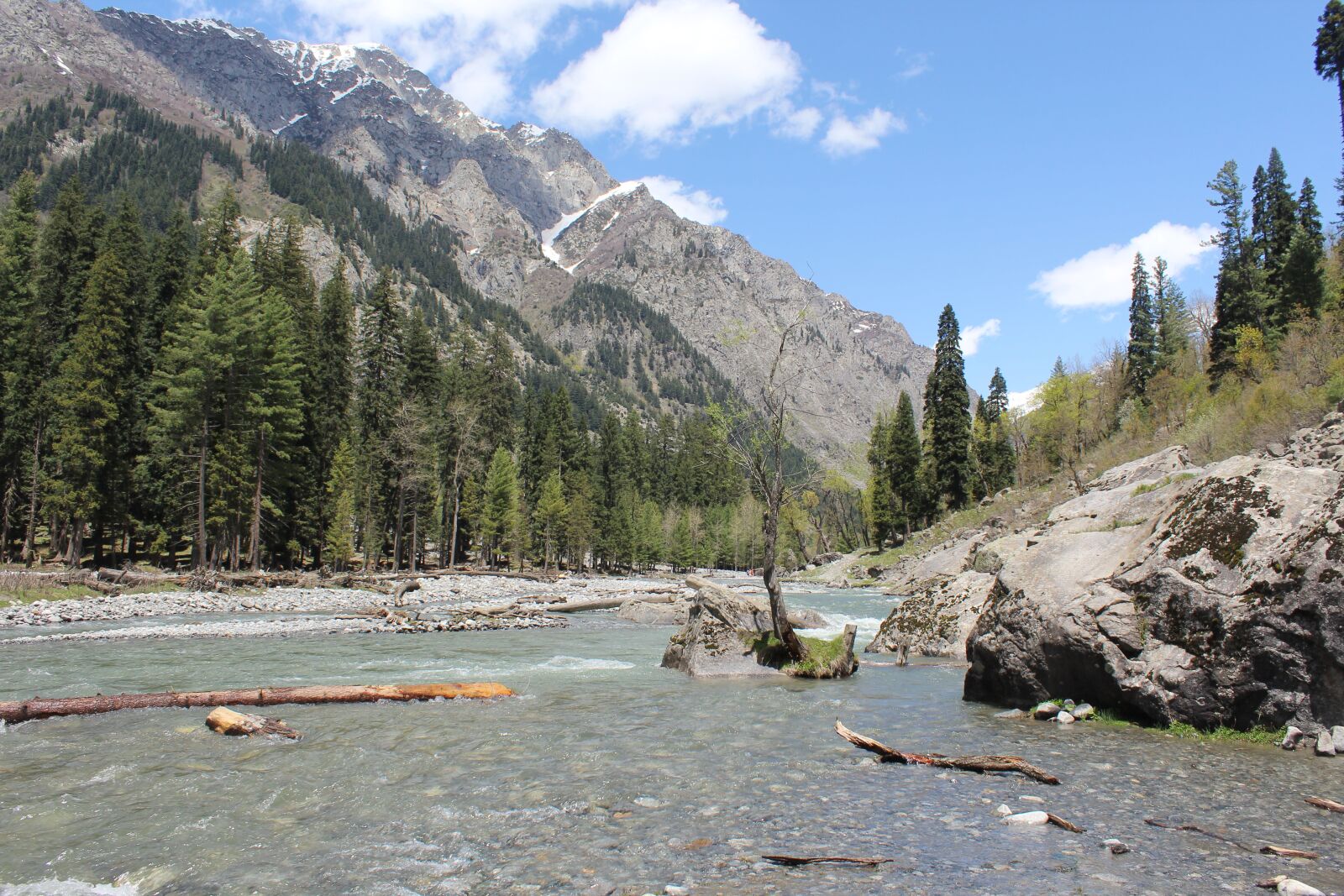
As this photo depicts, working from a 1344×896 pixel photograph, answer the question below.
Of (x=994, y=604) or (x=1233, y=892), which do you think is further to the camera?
(x=994, y=604)

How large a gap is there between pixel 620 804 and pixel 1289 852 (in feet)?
16.6

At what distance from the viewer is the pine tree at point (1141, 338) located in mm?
66750

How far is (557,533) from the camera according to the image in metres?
71.8

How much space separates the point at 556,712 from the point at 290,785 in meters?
4.23

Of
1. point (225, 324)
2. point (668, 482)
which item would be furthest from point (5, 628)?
point (668, 482)

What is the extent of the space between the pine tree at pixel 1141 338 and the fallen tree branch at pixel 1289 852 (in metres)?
69.9

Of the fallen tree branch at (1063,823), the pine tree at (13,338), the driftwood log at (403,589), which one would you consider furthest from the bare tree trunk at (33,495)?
the fallen tree branch at (1063,823)

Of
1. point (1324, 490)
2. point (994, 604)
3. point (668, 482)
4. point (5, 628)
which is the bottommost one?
point (5, 628)

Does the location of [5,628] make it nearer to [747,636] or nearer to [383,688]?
[383,688]

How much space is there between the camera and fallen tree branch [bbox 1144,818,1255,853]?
513 cm

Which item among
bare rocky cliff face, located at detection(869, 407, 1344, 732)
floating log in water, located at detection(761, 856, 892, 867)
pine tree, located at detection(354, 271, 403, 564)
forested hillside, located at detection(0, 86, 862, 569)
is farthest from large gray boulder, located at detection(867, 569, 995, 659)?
pine tree, located at detection(354, 271, 403, 564)

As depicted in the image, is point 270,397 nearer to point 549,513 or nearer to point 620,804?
point 549,513

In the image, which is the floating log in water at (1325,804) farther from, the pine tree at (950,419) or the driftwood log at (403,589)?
the pine tree at (950,419)

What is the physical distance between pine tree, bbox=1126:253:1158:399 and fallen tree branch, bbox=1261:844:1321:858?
69.9m
